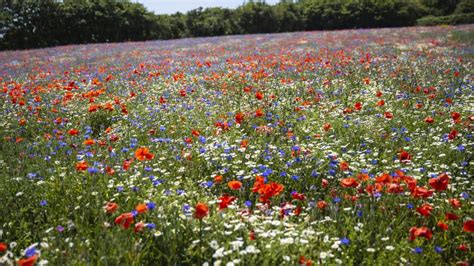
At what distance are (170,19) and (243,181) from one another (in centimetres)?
4036

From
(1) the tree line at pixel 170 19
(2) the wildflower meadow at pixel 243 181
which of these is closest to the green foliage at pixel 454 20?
(1) the tree line at pixel 170 19

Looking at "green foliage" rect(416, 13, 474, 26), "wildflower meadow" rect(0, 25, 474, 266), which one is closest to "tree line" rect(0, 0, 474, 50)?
"green foliage" rect(416, 13, 474, 26)

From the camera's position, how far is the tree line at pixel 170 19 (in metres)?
32.2

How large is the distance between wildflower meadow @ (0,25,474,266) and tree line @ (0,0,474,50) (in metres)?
28.4

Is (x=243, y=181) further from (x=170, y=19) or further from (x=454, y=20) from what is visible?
(x=454, y=20)

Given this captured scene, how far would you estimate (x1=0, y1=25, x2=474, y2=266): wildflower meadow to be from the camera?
2738 mm

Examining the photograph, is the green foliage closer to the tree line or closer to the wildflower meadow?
the tree line

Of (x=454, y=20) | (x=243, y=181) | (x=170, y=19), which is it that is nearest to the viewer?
(x=243, y=181)

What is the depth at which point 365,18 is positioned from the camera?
42.9m

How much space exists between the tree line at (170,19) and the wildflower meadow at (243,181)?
2836 centimetres

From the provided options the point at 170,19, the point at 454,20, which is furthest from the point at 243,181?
the point at 454,20

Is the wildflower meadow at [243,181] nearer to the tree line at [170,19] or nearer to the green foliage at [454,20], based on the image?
the tree line at [170,19]

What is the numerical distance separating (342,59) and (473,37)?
39.0 ft

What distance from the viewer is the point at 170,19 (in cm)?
4131
